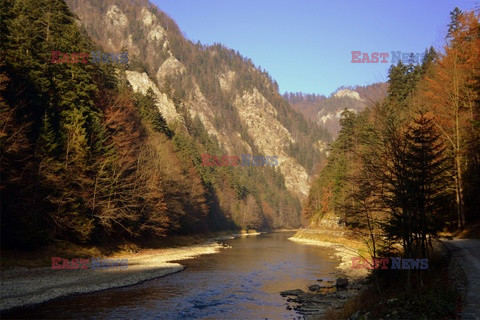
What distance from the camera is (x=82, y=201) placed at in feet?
116

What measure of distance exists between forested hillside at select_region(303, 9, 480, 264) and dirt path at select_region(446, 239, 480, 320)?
1448mm

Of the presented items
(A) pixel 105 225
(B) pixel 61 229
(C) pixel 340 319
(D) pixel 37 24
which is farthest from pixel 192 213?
(C) pixel 340 319

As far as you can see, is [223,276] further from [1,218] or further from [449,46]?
[449,46]

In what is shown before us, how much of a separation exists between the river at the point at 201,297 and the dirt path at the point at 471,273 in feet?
27.4

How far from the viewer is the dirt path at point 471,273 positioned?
910 centimetres

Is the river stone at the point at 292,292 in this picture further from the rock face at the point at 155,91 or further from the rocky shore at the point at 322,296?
the rock face at the point at 155,91

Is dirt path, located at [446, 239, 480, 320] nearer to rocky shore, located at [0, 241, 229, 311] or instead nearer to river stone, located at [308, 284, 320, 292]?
river stone, located at [308, 284, 320, 292]

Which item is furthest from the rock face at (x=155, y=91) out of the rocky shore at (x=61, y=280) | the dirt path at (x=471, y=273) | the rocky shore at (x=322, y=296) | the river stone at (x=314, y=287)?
the dirt path at (x=471, y=273)

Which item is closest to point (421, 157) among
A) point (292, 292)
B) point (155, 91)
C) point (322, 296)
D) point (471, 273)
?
point (471, 273)

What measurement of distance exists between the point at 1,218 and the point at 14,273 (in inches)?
188

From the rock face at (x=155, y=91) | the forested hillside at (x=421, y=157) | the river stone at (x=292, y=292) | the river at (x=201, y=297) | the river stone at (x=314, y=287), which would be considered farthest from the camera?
the rock face at (x=155, y=91)

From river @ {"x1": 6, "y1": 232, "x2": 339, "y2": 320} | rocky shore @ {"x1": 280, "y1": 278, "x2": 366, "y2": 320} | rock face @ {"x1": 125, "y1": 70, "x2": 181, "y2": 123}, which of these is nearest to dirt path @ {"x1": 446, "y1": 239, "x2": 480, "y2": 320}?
rocky shore @ {"x1": 280, "y1": 278, "x2": 366, "y2": 320}

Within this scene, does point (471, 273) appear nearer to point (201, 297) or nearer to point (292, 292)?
point (292, 292)

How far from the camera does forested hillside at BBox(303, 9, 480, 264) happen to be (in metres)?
12.9
